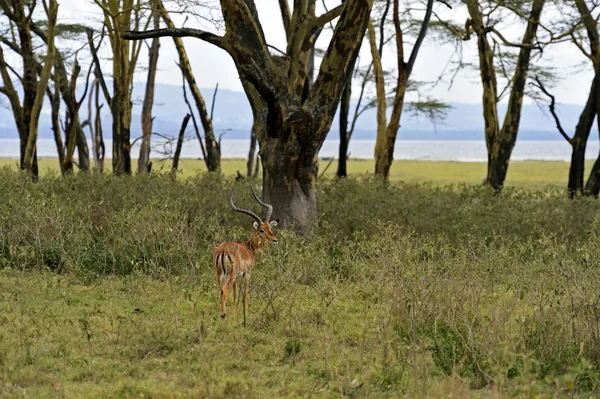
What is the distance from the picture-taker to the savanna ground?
539 centimetres

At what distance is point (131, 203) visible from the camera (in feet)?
38.4

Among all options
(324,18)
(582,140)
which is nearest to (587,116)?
(582,140)

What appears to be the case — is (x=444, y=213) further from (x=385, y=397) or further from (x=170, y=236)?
(x=385, y=397)

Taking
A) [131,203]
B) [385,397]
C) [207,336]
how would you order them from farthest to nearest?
[131,203] → [207,336] → [385,397]

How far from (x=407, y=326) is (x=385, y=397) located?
1412mm

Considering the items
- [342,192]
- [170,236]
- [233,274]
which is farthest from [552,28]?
[233,274]

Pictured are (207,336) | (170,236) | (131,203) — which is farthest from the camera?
(131,203)

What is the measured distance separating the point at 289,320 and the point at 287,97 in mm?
4367

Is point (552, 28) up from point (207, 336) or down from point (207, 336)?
up

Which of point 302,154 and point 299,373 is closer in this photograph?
point 299,373

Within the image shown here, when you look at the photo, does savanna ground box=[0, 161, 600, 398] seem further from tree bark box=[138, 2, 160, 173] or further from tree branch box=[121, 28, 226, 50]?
tree bark box=[138, 2, 160, 173]

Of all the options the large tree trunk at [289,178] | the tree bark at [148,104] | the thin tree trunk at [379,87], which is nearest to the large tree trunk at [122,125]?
the tree bark at [148,104]

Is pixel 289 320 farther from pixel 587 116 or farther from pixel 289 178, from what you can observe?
pixel 587 116

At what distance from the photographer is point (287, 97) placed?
1057cm
